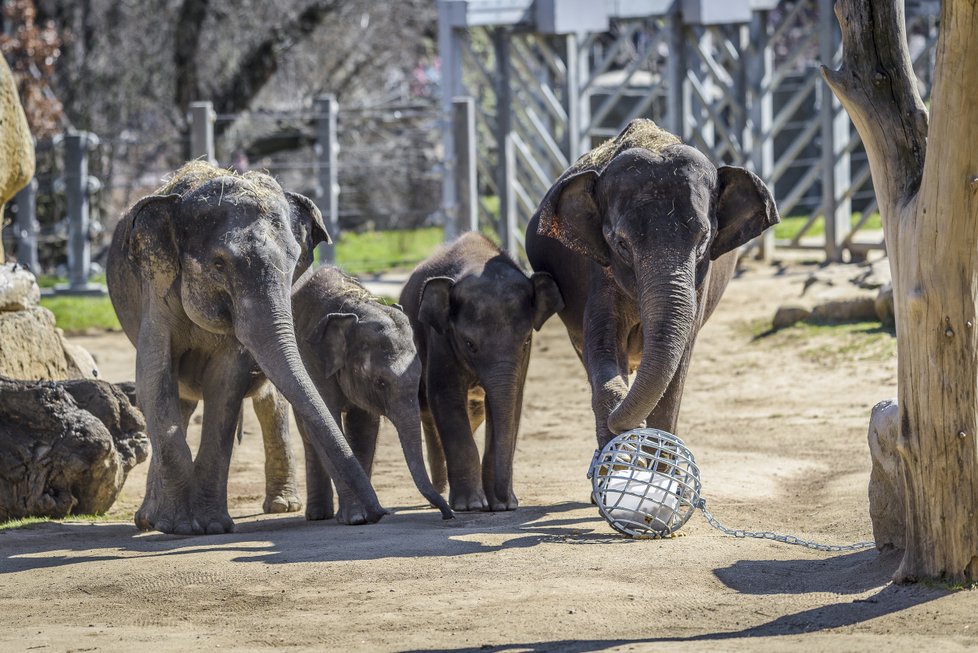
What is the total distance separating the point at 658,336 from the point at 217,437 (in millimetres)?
2361

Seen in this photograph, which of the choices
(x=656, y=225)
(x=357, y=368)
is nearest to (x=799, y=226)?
(x=357, y=368)

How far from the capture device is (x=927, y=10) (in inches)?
818

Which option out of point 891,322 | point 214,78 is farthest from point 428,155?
point 891,322

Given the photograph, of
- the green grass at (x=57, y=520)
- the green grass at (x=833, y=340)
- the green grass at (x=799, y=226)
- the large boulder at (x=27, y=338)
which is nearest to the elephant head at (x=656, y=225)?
the green grass at (x=57, y=520)

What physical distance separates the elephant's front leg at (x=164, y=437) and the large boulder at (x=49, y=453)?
0.65m

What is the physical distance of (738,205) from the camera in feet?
26.9

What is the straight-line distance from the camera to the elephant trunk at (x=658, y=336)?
7.29 metres

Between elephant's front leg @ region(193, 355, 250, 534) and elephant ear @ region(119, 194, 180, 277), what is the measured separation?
612 mm

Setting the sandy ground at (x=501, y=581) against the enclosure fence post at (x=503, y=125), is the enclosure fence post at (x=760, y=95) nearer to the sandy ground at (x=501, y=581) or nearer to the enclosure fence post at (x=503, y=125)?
the enclosure fence post at (x=503, y=125)

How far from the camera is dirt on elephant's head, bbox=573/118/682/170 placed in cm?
803

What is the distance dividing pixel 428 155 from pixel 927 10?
7.53 m

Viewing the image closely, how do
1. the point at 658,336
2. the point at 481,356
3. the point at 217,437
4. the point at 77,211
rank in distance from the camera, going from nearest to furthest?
the point at 658,336, the point at 217,437, the point at 481,356, the point at 77,211

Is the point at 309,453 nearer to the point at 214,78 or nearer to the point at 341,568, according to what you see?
the point at 341,568

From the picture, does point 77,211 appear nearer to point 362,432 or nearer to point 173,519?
point 362,432
